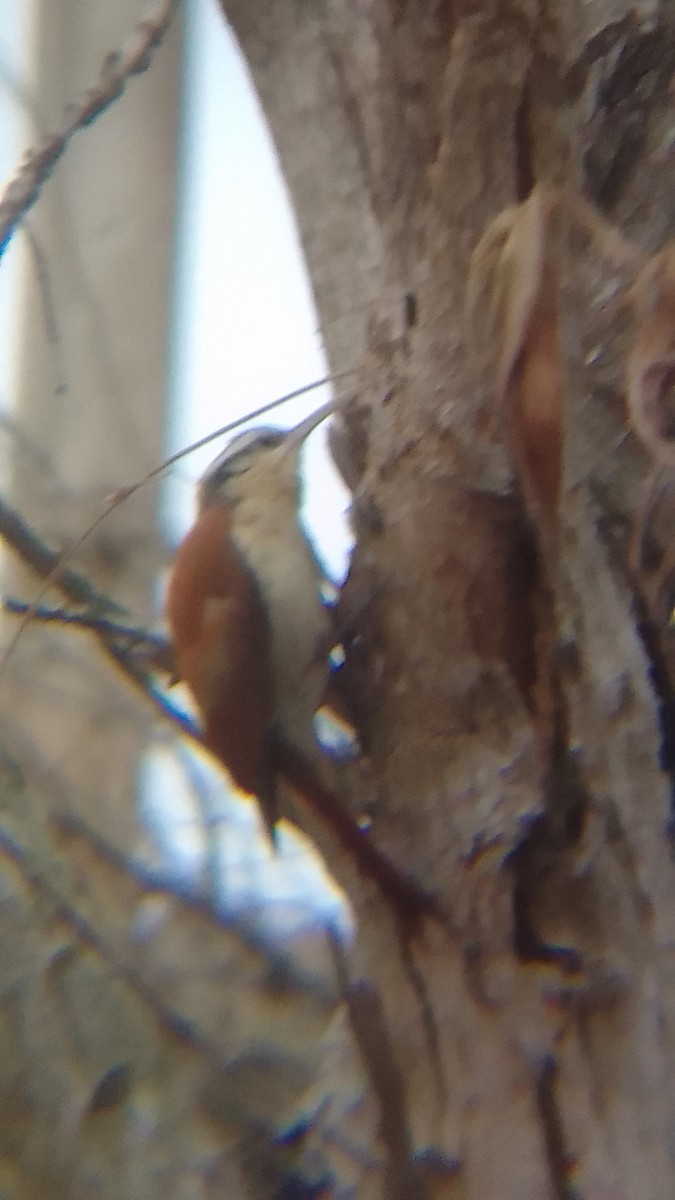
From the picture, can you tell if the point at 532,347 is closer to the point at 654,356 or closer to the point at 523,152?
the point at 654,356

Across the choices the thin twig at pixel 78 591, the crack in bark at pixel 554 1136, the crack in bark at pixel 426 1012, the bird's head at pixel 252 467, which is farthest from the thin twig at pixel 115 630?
the crack in bark at pixel 554 1136

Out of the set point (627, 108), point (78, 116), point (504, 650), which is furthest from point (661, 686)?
point (78, 116)

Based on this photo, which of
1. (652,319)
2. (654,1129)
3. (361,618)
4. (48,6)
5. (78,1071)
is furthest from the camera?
(48,6)

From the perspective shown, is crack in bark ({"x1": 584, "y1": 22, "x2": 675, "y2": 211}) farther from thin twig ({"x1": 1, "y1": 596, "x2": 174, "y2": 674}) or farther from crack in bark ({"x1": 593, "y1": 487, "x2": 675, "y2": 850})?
thin twig ({"x1": 1, "y1": 596, "x2": 174, "y2": 674})

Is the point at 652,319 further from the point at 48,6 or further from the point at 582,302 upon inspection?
the point at 48,6

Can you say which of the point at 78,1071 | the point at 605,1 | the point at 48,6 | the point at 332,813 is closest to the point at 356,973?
the point at 332,813

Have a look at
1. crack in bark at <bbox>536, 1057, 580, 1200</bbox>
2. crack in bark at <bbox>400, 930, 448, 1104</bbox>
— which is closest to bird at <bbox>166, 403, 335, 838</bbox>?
crack in bark at <bbox>400, 930, 448, 1104</bbox>
